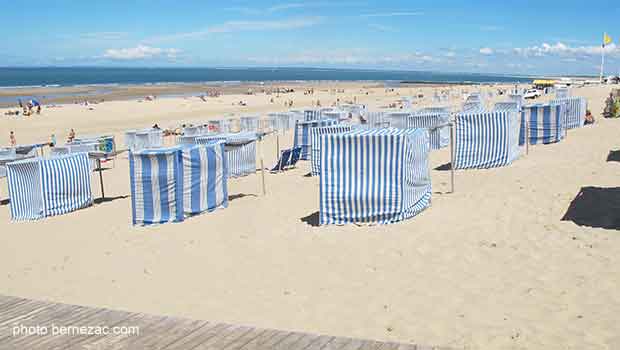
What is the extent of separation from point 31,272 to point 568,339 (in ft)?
23.9

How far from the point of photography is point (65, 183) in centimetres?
1276

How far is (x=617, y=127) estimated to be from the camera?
66.5 ft

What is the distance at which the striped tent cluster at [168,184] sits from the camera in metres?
10.6

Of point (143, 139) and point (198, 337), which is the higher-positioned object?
point (143, 139)

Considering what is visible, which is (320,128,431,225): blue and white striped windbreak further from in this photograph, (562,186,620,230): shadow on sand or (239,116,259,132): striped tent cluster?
(239,116,259,132): striped tent cluster

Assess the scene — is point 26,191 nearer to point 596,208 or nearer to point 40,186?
point 40,186

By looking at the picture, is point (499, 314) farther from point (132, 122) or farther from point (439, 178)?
point (132, 122)

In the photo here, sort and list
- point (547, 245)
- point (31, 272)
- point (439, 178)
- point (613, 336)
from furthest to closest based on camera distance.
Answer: point (439, 178) → point (31, 272) → point (547, 245) → point (613, 336)

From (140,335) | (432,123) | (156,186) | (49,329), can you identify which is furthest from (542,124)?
(49,329)

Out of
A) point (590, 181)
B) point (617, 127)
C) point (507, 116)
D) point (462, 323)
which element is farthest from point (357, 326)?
point (617, 127)

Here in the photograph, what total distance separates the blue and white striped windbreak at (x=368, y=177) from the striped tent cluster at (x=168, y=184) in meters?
2.94

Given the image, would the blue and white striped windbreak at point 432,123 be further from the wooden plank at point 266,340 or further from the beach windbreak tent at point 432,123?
the wooden plank at point 266,340

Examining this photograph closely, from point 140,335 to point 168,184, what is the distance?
6336mm

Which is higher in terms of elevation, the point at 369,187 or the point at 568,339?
the point at 369,187
